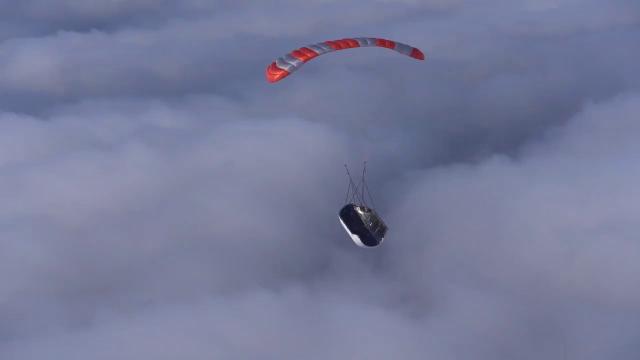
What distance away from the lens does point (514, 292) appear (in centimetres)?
15962

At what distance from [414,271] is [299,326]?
151ft

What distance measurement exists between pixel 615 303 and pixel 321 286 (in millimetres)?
71705

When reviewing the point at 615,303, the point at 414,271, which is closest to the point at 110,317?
the point at 414,271

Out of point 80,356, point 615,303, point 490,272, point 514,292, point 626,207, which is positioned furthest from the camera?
point 626,207

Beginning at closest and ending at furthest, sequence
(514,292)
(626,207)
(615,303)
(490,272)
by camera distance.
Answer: (615,303), (514,292), (490,272), (626,207)

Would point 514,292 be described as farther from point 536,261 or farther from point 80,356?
point 80,356

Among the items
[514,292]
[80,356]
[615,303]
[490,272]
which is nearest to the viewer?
[80,356]

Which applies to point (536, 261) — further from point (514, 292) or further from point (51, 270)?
point (51, 270)

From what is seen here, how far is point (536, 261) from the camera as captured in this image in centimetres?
16975

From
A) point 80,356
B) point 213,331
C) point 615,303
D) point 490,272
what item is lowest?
point 80,356

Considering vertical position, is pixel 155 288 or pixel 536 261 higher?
pixel 536 261

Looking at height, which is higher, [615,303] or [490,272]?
[490,272]

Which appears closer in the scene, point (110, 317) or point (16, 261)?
point (110, 317)

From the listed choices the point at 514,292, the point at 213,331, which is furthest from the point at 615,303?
the point at 213,331
